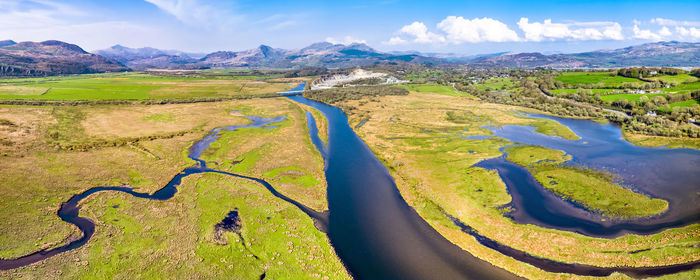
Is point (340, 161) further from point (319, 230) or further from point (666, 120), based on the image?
point (666, 120)

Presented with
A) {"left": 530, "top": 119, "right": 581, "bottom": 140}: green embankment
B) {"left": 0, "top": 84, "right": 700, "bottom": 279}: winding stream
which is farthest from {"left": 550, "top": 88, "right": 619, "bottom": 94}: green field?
{"left": 0, "top": 84, "right": 700, "bottom": 279}: winding stream

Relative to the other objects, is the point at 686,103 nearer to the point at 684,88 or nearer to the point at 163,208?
the point at 684,88

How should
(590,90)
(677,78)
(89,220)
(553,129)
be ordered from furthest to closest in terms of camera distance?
1. (590,90)
2. (677,78)
3. (553,129)
4. (89,220)

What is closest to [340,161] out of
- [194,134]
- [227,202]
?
[227,202]

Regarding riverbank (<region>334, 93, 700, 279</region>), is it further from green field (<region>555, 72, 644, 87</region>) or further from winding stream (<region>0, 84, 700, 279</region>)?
green field (<region>555, 72, 644, 87</region>)

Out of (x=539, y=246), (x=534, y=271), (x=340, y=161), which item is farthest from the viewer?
(x=340, y=161)

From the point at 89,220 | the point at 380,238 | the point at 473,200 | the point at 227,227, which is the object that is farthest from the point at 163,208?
the point at 473,200
